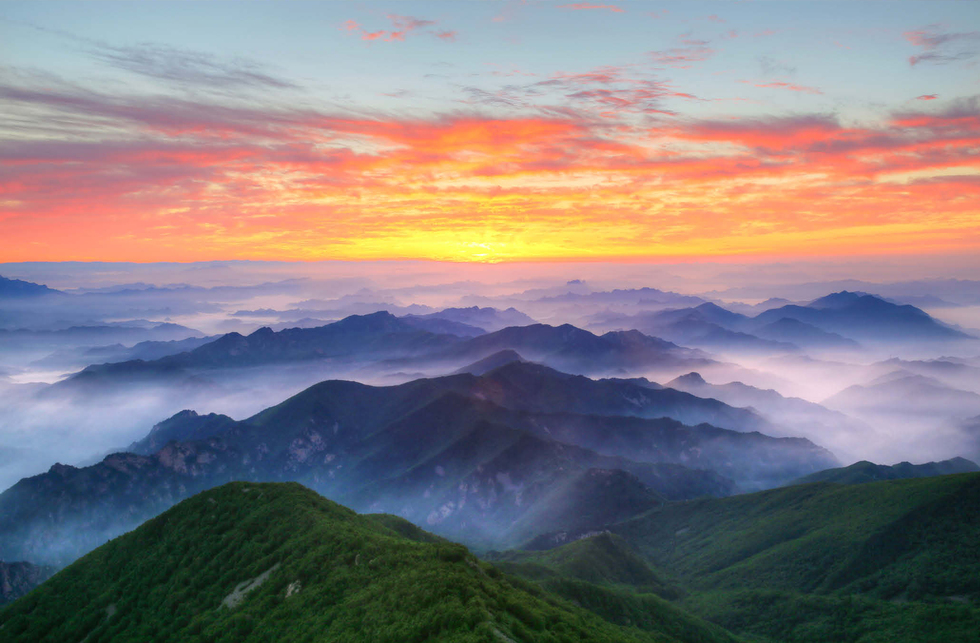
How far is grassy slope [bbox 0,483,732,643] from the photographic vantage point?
155 feet

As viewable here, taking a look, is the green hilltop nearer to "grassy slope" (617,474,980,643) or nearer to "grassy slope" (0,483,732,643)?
"grassy slope" (617,474,980,643)

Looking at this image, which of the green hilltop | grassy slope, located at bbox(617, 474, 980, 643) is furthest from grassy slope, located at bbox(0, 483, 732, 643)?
grassy slope, located at bbox(617, 474, 980, 643)

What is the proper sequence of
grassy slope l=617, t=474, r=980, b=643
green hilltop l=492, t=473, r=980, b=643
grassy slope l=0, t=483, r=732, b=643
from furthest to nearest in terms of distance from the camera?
grassy slope l=617, t=474, r=980, b=643, green hilltop l=492, t=473, r=980, b=643, grassy slope l=0, t=483, r=732, b=643

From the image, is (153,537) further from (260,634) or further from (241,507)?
(260,634)

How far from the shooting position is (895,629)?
375 ft

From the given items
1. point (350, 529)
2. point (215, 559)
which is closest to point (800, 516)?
point (350, 529)

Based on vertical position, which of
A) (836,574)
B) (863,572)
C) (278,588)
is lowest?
(836,574)

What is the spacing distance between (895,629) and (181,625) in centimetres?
13976

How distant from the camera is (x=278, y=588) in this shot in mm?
62031

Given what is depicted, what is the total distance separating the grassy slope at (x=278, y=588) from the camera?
47375 millimetres

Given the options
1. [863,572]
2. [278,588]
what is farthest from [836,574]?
[278,588]

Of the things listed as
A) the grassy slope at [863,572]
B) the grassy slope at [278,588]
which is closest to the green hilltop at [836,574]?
the grassy slope at [863,572]

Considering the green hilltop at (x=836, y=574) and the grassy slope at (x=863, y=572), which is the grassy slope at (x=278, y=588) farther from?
the grassy slope at (x=863, y=572)

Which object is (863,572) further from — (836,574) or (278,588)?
(278,588)
